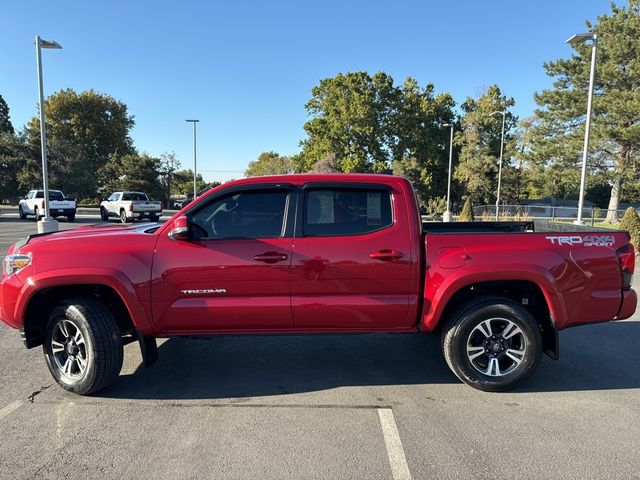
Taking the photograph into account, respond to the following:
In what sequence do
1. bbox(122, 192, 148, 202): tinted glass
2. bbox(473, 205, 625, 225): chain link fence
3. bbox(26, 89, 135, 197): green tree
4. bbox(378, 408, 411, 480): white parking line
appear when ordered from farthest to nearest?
bbox(26, 89, 135, 197): green tree
bbox(473, 205, 625, 225): chain link fence
bbox(122, 192, 148, 202): tinted glass
bbox(378, 408, 411, 480): white parking line

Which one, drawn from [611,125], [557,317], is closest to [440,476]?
[557,317]

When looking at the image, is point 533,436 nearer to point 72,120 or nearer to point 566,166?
point 566,166

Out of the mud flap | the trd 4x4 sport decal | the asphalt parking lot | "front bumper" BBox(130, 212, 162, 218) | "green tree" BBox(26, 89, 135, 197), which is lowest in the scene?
the asphalt parking lot

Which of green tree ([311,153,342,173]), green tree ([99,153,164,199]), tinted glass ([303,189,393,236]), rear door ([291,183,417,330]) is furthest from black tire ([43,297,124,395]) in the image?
green tree ([99,153,164,199])

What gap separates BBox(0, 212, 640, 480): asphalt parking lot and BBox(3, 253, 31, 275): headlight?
108 centimetres

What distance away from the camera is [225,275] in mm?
3754

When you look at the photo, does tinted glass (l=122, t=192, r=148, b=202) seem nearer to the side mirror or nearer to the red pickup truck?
the red pickup truck

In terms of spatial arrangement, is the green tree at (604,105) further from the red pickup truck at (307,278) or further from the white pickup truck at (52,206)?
the white pickup truck at (52,206)

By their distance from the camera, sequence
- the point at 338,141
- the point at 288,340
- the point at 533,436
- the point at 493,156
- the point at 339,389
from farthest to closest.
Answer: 1. the point at 338,141
2. the point at 493,156
3. the point at 288,340
4. the point at 339,389
5. the point at 533,436

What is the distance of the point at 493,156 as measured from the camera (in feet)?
148

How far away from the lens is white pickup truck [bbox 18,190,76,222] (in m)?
25.3

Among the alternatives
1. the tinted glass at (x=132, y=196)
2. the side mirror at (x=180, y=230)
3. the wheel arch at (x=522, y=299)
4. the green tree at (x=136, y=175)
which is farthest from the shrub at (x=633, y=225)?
the green tree at (x=136, y=175)

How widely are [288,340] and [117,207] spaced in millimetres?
24163

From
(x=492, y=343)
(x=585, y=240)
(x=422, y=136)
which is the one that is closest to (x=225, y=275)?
(x=492, y=343)
